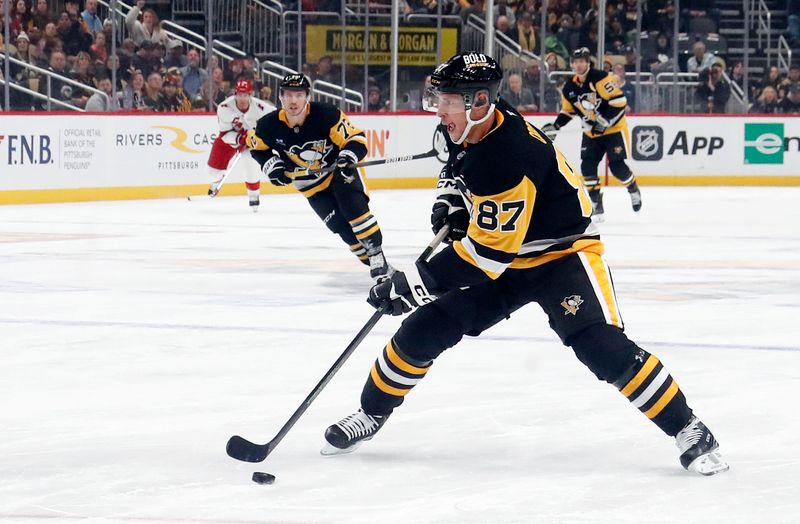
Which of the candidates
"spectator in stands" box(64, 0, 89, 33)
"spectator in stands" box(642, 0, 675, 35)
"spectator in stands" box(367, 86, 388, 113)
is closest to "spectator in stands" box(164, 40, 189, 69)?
"spectator in stands" box(64, 0, 89, 33)

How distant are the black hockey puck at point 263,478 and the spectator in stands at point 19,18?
32.3 ft

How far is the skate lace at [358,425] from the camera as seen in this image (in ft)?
11.1

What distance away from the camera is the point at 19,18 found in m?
12.3

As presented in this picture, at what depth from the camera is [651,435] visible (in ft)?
11.8

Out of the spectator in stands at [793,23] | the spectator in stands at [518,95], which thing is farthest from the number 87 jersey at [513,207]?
the spectator in stands at [793,23]

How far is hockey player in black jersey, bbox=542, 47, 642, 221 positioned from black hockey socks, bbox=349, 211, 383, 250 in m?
4.02

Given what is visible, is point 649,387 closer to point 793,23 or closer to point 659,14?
point 659,14

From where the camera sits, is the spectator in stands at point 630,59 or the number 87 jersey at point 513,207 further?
the spectator in stands at point 630,59

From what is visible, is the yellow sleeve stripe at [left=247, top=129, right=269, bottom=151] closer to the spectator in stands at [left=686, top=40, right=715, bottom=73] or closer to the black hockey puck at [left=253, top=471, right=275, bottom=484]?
the black hockey puck at [left=253, top=471, right=275, bottom=484]

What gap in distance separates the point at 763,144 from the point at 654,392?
13.2m

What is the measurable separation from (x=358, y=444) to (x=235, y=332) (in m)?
2.02

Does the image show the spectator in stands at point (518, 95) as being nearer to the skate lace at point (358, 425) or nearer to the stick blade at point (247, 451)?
the skate lace at point (358, 425)

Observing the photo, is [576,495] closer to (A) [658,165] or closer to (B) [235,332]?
(B) [235,332]

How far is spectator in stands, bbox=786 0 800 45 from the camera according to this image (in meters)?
16.6
